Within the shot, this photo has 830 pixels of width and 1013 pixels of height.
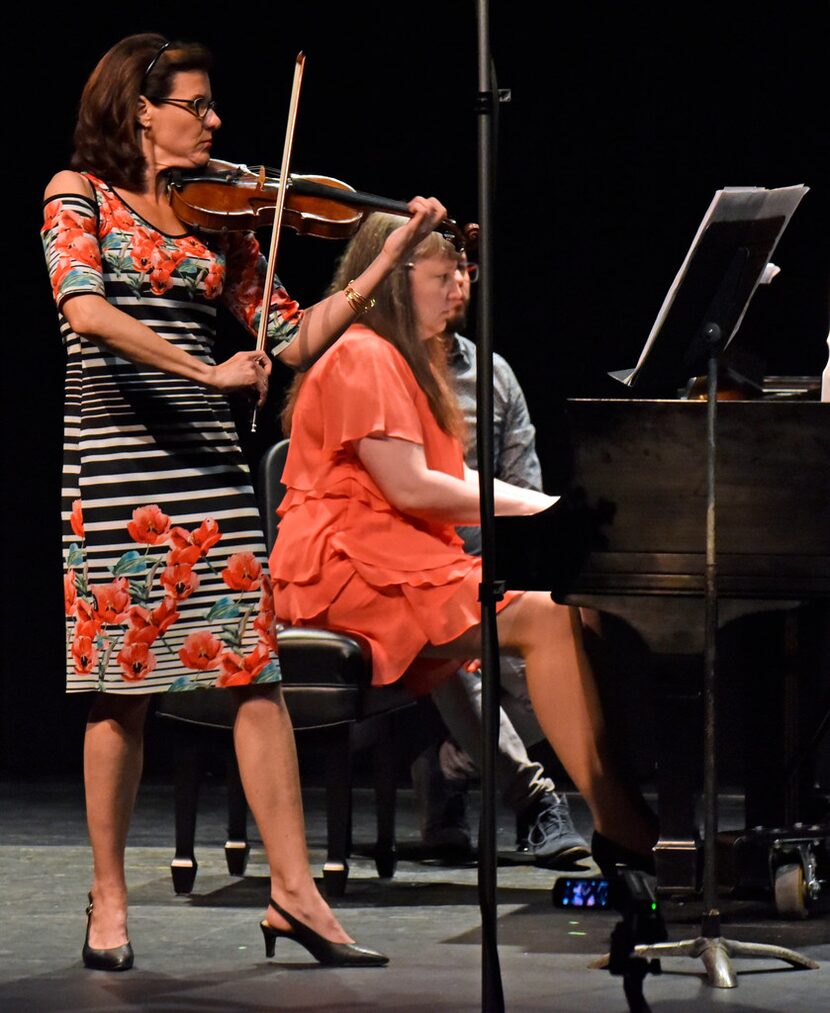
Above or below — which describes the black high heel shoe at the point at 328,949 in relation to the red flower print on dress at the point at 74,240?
below

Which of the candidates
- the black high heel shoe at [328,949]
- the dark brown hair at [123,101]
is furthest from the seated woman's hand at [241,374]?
the black high heel shoe at [328,949]

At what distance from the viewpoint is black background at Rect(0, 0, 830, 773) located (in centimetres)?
473

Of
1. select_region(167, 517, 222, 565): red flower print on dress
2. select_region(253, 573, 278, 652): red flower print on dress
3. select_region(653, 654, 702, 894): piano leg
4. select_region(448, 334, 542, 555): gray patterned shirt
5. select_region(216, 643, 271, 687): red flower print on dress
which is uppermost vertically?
select_region(448, 334, 542, 555): gray patterned shirt

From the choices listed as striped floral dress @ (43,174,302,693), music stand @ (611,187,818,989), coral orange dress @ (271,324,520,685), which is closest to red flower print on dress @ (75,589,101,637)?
striped floral dress @ (43,174,302,693)

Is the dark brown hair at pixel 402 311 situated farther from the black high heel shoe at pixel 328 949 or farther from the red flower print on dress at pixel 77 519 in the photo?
the black high heel shoe at pixel 328 949

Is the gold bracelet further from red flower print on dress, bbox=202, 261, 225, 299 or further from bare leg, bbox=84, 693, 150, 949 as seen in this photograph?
bare leg, bbox=84, 693, 150, 949

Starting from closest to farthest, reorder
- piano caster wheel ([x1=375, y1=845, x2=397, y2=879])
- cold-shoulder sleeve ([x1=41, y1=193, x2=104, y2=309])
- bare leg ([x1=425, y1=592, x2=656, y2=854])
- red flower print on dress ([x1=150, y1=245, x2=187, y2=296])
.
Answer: cold-shoulder sleeve ([x1=41, y1=193, x2=104, y2=309]) < red flower print on dress ([x1=150, y1=245, x2=187, y2=296]) < bare leg ([x1=425, y1=592, x2=656, y2=854]) < piano caster wheel ([x1=375, y1=845, x2=397, y2=879])

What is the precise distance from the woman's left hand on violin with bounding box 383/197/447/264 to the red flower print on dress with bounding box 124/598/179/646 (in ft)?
2.13

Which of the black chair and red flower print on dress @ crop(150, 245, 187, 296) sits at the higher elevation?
red flower print on dress @ crop(150, 245, 187, 296)

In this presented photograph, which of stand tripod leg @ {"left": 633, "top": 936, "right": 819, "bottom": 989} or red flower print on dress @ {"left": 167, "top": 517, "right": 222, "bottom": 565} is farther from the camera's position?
red flower print on dress @ {"left": 167, "top": 517, "right": 222, "bottom": 565}

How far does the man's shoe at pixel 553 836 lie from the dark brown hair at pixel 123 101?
1.76 metres

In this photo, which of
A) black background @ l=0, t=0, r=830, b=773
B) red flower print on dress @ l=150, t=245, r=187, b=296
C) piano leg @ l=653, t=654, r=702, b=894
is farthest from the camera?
black background @ l=0, t=0, r=830, b=773

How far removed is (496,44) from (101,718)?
2654mm

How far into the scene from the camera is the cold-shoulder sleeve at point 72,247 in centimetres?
272
